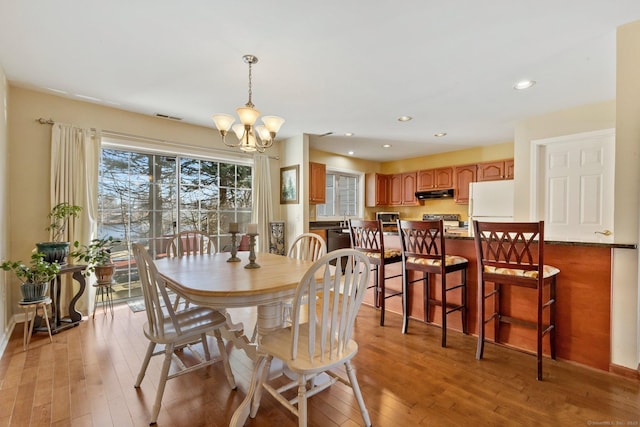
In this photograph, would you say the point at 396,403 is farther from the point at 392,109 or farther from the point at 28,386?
Answer: the point at 392,109

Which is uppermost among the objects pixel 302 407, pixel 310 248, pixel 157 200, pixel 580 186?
pixel 580 186

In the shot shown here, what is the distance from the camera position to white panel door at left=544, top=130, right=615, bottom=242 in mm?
3258

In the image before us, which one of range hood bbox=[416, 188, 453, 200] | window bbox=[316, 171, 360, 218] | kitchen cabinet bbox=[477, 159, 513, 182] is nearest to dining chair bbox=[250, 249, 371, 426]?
window bbox=[316, 171, 360, 218]

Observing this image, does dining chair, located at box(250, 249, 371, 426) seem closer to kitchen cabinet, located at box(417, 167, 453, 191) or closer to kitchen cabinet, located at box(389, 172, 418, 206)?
kitchen cabinet, located at box(417, 167, 453, 191)

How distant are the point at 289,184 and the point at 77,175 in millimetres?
2696

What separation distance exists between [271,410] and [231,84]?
107 inches

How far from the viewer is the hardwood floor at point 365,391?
1.59m

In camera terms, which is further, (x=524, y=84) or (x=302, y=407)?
(x=524, y=84)

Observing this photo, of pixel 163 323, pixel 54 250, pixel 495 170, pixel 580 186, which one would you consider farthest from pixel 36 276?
pixel 495 170

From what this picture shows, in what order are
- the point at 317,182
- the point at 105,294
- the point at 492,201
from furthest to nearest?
the point at 317,182 < the point at 492,201 < the point at 105,294

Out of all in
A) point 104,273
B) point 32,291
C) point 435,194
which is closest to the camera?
point 32,291

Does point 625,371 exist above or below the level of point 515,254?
below

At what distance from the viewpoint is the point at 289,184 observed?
4805 mm

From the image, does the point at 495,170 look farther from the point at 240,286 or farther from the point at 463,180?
the point at 240,286
